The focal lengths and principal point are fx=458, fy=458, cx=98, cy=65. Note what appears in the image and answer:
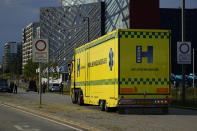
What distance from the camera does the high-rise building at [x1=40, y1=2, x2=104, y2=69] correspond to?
110756mm

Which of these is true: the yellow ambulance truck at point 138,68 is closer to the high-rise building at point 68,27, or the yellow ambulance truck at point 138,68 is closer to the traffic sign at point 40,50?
the traffic sign at point 40,50

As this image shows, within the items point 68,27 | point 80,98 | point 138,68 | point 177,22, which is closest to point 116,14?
point 177,22

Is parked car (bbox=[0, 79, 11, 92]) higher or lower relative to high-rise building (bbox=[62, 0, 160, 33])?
lower

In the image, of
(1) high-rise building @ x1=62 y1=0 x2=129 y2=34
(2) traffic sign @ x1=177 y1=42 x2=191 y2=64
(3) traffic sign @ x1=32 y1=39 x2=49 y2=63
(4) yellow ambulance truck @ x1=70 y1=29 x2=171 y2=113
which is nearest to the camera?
(4) yellow ambulance truck @ x1=70 y1=29 x2=171 y2=113

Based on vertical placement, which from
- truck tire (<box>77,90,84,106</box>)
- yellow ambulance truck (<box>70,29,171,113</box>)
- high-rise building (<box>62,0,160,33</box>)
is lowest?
truck tire (<box>77,90,84,106</box>)

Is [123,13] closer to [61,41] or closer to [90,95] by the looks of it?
[61,41]

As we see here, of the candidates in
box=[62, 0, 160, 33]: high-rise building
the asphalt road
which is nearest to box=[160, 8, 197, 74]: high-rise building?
box=[62, 0, 160, 33]: high-rise building

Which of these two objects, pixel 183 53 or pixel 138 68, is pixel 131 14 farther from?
pixel 138 68

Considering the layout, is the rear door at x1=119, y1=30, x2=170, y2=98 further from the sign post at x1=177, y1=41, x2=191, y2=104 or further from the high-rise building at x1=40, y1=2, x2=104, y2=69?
the high-rise building at x1=40, y1=2, x2=104, y2=69

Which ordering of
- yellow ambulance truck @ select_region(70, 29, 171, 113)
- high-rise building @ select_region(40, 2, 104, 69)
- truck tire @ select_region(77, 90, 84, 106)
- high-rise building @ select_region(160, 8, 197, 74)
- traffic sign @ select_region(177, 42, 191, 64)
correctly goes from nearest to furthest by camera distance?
yellow ambulance truck @ select_region(70, 29, 171, 113)
truck tire @ select_region(77, 90, 84, 106)
traffic sign @ select_region(177, 42, 191, 64)
high-rise building @ select_region(40, 2, 104, 69)
high-rise building @ select_region(160, 8, 197, 74)

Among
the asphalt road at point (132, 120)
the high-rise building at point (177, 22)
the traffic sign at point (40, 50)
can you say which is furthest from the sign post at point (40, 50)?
the high-rise building at point (177, 22)

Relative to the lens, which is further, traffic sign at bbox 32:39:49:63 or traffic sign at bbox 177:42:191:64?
traffic sign at bbox 177:42:191:64

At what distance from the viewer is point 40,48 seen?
76.4 feet

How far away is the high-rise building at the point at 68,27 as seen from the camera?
111m
